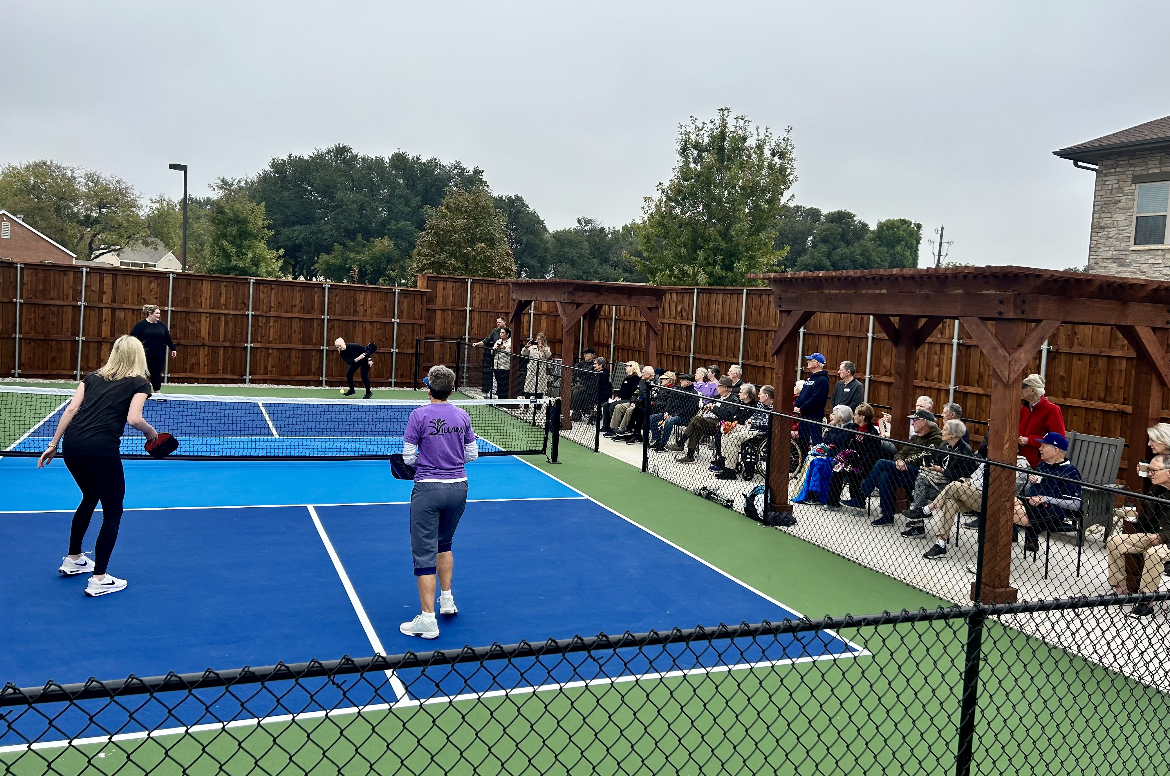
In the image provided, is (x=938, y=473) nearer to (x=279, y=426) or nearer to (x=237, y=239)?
(x=279, y=426)

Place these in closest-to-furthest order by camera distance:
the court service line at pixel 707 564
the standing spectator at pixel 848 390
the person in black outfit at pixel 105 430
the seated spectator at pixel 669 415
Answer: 1. the court service line at pixel 707 564
2. the person in black outfit at pixel 105 430
3. the standing spectator at pixel 848 390
4. the seated spectator at pixel 669 415

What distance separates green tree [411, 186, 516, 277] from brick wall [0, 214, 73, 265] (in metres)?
32.9

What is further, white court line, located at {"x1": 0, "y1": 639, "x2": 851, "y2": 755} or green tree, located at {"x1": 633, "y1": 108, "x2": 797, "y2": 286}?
green tree, located at {"x1": 633, "y1": 108, "x2": 797, "y2": 286}

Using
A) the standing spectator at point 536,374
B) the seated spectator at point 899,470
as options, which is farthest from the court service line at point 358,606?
the standing spectator at point 536,374

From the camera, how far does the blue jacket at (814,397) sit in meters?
14.0

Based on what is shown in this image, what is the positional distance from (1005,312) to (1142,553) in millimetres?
2400

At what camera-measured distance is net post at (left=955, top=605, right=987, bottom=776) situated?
3623mm

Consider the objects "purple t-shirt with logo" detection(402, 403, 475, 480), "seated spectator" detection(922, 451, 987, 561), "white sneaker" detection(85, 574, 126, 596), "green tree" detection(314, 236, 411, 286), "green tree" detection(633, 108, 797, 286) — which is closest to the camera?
"purple t-shirt with logo" detection(402, 403, 475, 480)

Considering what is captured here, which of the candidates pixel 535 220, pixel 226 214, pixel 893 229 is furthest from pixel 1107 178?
pixel 535 220

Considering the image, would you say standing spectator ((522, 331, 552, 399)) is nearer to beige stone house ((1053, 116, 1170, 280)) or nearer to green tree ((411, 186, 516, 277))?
beige stone house ((1053, 116, 1170, 280))

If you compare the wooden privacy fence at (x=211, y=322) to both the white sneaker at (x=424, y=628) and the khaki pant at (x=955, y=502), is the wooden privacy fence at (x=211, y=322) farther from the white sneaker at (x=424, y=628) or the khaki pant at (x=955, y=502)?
the white sneaker at (x=424, y=628)

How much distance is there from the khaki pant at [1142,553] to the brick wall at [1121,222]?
15.5 meters

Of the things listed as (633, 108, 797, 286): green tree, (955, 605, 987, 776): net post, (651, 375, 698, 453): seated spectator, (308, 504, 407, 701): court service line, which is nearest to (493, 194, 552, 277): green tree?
(633, 108, 797, 286): green tree

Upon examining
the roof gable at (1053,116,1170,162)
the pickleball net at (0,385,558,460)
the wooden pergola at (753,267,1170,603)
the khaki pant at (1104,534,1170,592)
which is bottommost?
the pickleball net at (0,385,558,460)
